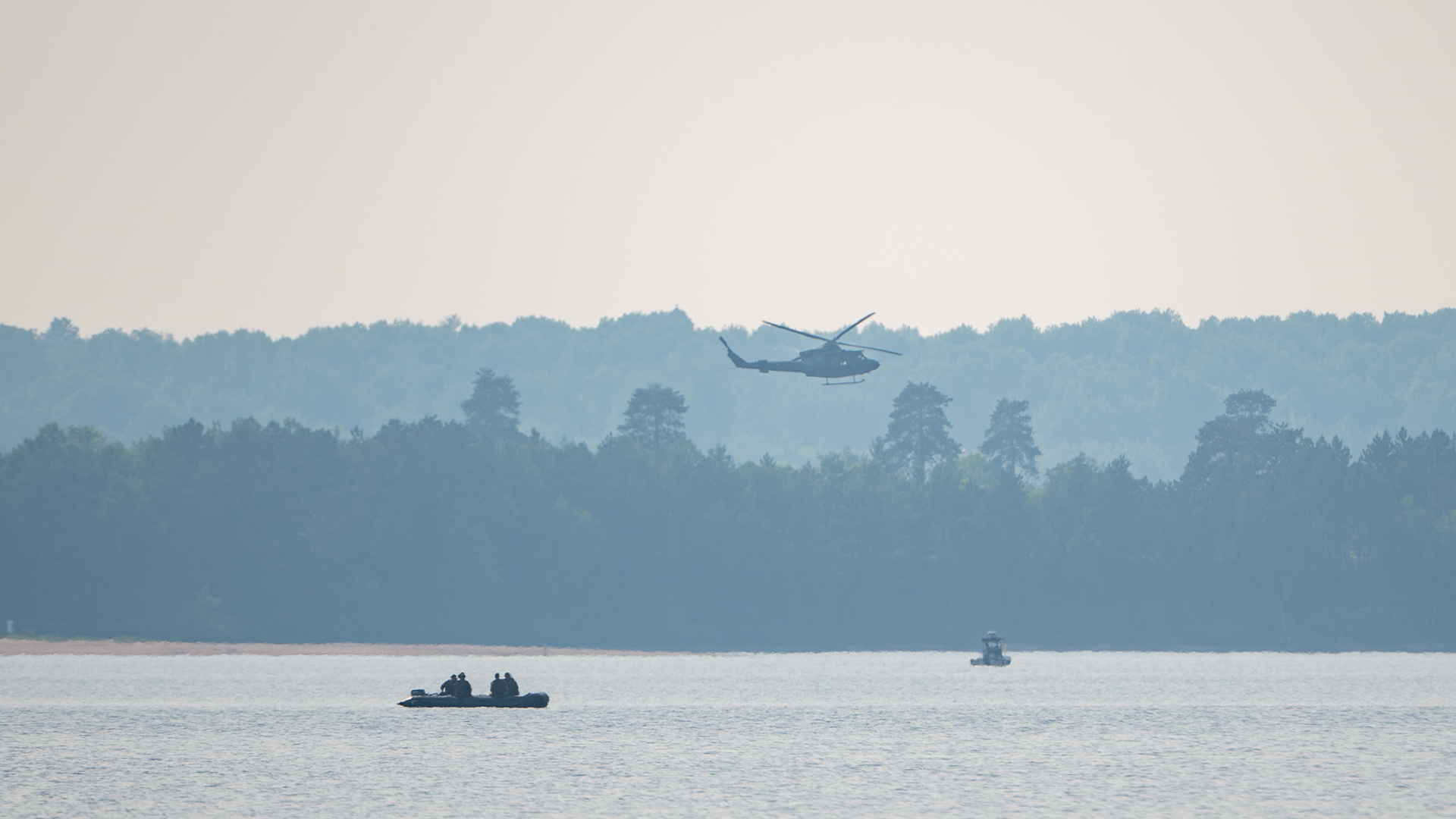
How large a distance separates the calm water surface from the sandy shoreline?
27.2m

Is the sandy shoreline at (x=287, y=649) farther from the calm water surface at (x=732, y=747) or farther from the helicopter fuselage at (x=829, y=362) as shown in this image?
the helicopter fuselage at (x=829, y=362)

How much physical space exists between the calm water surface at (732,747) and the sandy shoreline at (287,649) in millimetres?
27229

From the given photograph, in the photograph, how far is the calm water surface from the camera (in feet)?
220

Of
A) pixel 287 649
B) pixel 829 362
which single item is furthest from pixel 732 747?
pixel 287 649

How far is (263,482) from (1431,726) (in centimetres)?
12722

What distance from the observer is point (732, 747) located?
86.7 m

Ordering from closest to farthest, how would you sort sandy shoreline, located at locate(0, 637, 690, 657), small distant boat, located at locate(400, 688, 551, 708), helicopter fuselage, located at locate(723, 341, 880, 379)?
small distant boat, located at locate(400, 688, 551, 708)
helicopter fuselage, located at locate(723, 341, 880, 379)
sandy shoreline, located at locate(0, 637, 690, 657)

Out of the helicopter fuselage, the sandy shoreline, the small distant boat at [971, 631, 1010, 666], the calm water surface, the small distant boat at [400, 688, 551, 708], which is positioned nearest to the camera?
the calm water surface

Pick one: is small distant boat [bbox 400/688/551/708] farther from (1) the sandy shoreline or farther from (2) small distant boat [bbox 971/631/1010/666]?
(1) the sandy shoreline

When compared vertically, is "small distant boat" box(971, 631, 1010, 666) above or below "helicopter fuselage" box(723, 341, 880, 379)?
below

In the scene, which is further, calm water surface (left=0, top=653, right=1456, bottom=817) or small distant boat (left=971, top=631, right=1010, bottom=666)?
small distant boat (left=971, top=631, right=1010, bottom=666)

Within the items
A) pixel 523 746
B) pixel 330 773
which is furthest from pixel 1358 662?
pixel 330 773

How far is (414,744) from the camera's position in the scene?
8681 cm

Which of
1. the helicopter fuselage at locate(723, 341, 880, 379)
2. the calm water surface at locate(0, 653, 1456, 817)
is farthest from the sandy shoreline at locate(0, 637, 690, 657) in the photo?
the helicopter fuselage at locate(723, 341, 880, 379)
